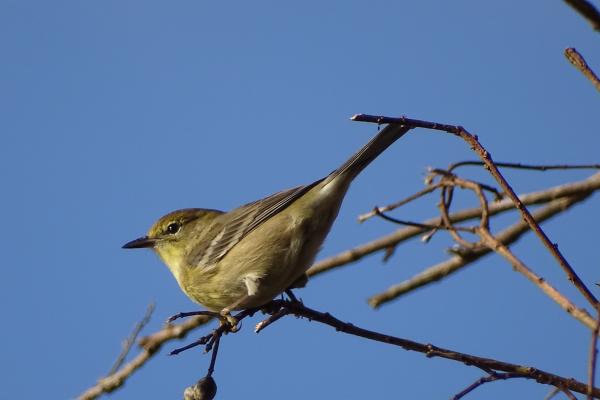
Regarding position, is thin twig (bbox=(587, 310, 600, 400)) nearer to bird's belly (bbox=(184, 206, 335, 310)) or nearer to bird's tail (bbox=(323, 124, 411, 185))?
bird's tail (bbox=(323, 124, 411, 185))

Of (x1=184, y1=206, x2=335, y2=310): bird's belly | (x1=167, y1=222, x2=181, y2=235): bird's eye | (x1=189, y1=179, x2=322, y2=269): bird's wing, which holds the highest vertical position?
(x1=167, y1=222, x2=181, y2=235): bird's eye

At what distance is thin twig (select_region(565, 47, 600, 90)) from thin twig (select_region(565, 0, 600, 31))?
1.19 ft

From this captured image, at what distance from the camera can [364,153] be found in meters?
5.68

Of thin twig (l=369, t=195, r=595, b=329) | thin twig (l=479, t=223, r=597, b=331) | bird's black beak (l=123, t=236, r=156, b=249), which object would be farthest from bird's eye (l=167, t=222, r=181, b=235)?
thin twig (l=479, t=223, r=597, b=331)

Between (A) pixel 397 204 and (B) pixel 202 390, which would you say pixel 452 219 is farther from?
(B) pixel 202 390

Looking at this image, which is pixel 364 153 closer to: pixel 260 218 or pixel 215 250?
pixel 260 218

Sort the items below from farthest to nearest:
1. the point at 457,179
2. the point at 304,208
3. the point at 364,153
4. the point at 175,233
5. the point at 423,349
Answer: the point at 175,233 → the point at 304,208 → the point at 364,153 → the point at 457,179 → the point at 423,349

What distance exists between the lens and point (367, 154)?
224 inches

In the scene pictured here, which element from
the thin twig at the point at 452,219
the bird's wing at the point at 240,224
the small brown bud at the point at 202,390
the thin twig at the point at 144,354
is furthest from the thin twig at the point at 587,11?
the thin twig at the point at 144,354

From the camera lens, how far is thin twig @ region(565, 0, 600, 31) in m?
2.31

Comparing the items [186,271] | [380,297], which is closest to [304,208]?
[380,297]

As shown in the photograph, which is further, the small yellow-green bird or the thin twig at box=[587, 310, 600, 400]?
the small yellow-green bird

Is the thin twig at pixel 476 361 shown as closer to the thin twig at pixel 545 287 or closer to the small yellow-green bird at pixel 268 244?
the thin twig at pixel 545 287

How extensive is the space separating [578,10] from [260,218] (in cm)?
432
